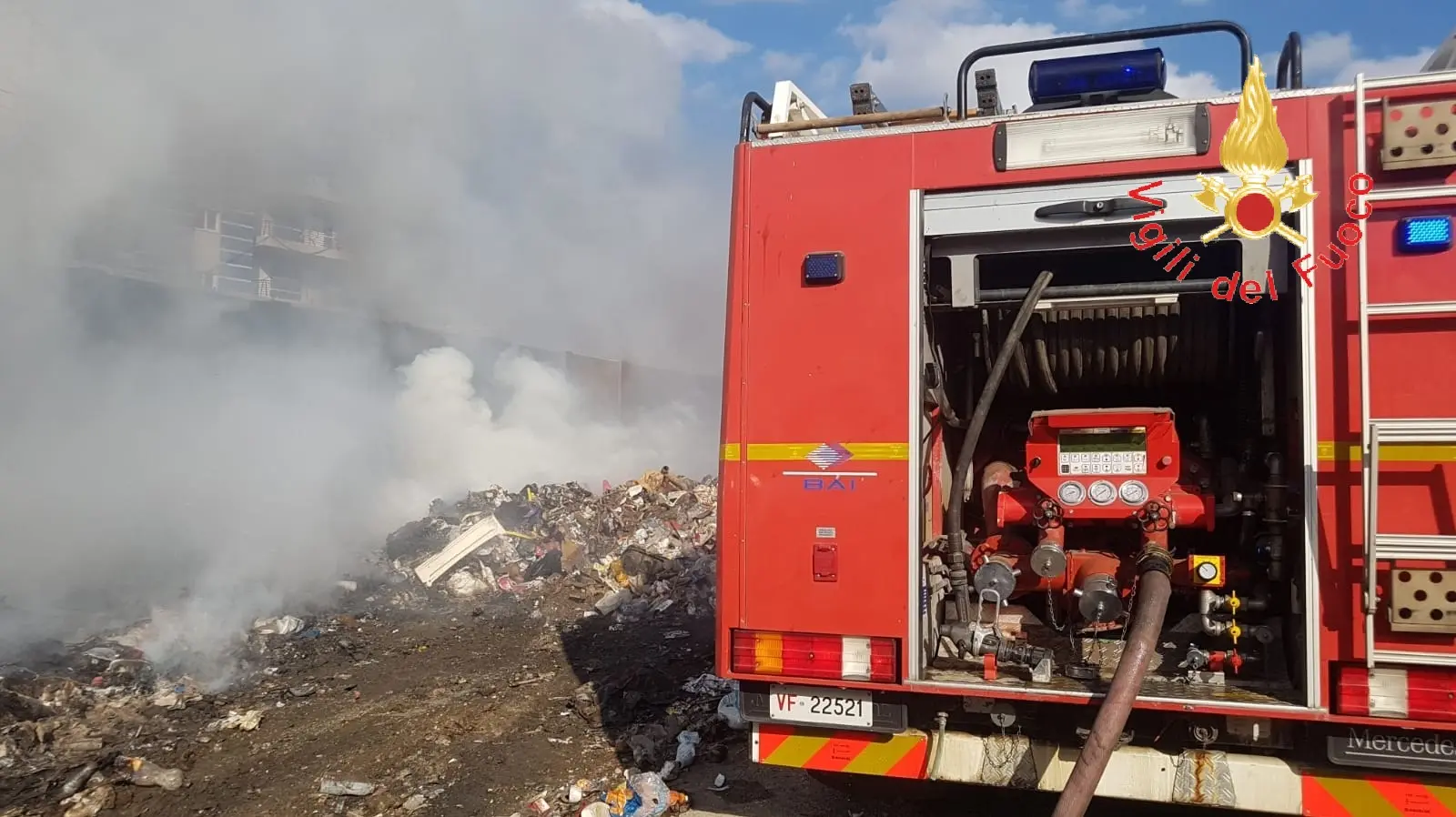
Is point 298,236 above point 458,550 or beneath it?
above

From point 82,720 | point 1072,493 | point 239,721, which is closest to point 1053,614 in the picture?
point 1072,493

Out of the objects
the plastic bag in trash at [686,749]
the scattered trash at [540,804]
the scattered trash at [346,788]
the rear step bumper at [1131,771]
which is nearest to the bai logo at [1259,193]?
the rear step bumper at [1131,771]

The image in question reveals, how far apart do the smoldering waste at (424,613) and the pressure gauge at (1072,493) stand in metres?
2.09

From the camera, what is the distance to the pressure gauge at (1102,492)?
368 cm

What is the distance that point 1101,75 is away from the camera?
144 inches

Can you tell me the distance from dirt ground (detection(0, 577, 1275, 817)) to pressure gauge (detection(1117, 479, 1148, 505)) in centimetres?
129

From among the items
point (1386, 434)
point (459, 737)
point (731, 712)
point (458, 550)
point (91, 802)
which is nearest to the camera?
point (1386, 434)

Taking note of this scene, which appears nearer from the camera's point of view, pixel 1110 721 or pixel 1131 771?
pixel 1110 721

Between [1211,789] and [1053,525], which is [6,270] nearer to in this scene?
[1053,525]

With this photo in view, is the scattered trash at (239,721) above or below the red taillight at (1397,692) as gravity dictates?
below

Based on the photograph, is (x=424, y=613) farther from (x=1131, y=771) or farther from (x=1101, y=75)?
(x=1101, y=75)

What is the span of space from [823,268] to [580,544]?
8418 millimetres

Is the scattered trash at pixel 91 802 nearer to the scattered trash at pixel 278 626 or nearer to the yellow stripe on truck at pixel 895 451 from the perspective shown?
the scattered trash at pixel 278 626

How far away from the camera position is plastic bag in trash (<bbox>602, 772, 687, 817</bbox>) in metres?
3.97
